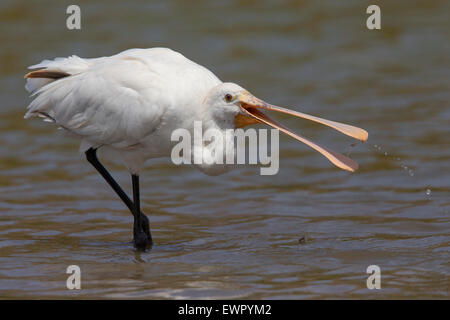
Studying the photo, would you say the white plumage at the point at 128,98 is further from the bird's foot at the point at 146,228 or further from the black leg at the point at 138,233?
the bird's foot at the point at 146,228

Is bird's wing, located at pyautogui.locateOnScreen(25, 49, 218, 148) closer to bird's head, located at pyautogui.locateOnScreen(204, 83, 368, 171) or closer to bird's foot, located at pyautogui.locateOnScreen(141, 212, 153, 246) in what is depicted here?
bird's head, located at pyautogui.locateOnScreen(204, 83, 368, 171)

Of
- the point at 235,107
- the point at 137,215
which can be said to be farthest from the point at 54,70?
the point at 235,107

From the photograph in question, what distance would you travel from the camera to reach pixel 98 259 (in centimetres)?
859

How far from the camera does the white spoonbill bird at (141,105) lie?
328 inches

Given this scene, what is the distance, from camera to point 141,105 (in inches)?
334

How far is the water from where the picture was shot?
795cm

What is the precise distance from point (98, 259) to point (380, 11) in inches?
423

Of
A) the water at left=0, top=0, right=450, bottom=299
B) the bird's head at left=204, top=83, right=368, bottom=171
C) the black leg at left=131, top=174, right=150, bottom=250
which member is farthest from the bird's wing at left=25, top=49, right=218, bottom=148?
the water at left=0, top=0, right=450, bottom=299

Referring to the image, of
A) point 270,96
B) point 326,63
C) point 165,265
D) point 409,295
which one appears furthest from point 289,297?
point 326,63

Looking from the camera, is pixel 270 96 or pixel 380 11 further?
pixel 380 11

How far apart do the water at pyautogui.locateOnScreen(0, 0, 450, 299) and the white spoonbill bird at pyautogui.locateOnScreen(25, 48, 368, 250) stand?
0.81 metres

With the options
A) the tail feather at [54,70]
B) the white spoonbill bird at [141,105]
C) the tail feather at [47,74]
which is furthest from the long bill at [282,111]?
the tail feather at [47,74]
